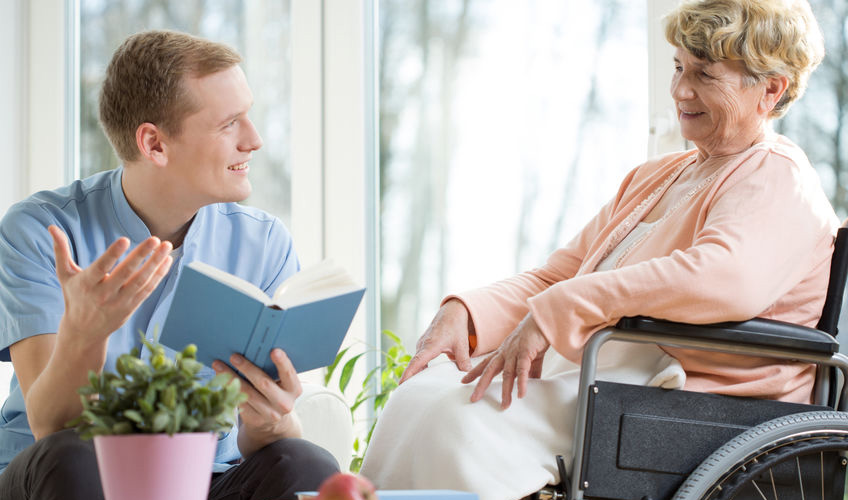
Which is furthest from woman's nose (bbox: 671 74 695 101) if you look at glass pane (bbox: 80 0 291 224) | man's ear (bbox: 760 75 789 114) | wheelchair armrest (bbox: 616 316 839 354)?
glass pane (bbox: 80 0 291 224)

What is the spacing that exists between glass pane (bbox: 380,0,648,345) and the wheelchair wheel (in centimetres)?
157

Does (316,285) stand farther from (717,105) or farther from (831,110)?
(831,110)

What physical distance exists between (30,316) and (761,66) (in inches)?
53.2

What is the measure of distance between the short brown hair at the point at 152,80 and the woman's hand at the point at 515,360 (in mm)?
728

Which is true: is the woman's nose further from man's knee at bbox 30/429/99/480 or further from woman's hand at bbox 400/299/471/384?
man's knee at bbox 30/429/99/480

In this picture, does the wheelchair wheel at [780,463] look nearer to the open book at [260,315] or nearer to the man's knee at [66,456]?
the open book at [260,315]

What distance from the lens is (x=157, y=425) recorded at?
96cm

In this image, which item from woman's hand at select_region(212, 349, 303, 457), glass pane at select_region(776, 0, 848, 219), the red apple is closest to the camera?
the red apple

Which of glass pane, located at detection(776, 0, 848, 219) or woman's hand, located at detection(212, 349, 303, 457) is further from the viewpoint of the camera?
glass pane, located at detection(776, 0, 848, 219)

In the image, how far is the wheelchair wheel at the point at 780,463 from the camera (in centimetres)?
138

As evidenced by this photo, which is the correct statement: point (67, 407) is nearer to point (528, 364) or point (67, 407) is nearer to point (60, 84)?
point (528, 364)

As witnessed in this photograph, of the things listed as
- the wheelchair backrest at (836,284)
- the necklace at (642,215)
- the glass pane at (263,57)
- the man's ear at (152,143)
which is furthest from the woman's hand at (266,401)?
the glass pane at (263,57)

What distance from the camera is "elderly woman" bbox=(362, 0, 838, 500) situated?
1443mm

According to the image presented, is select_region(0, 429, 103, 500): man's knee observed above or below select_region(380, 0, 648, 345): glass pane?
below
